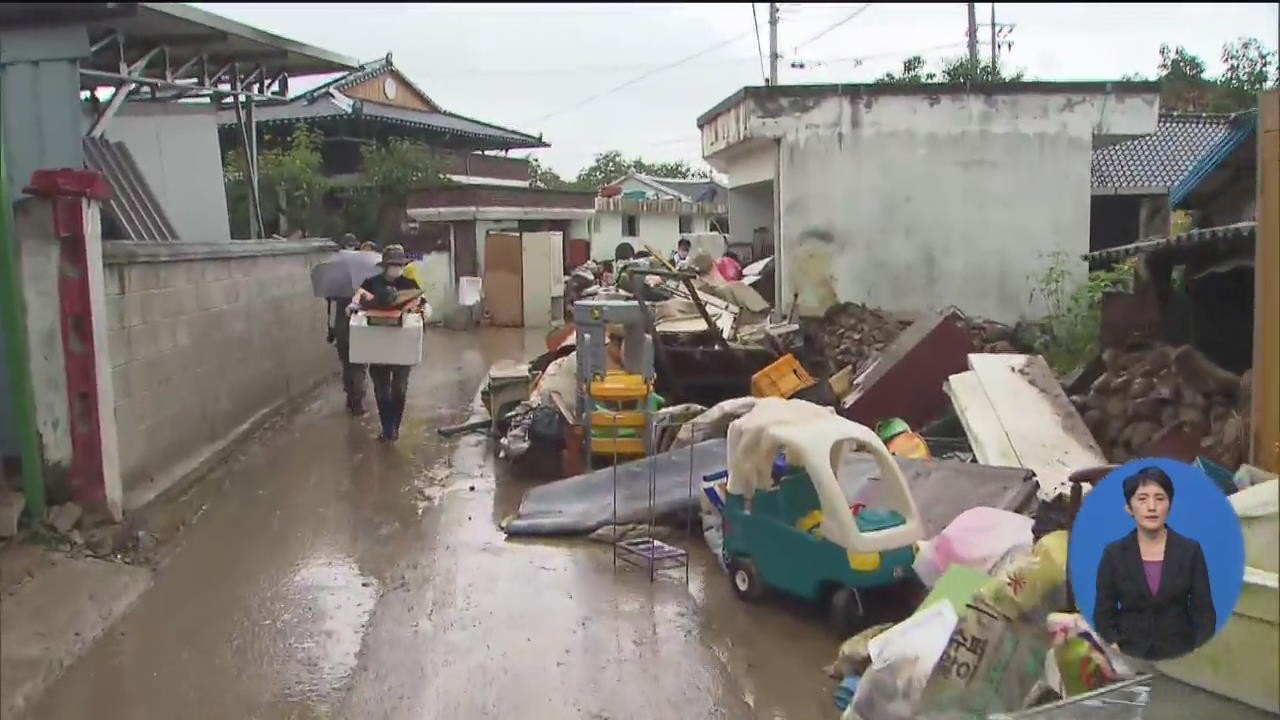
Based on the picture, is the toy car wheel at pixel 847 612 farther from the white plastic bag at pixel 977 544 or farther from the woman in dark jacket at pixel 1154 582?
the woman in dark jacket at pixel 1154 582

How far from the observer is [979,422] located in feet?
24.6

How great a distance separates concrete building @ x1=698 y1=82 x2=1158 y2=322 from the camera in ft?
39.9

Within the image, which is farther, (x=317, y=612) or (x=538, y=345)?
(x=538, y=345)

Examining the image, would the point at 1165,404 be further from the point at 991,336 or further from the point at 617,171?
the point at 617,171

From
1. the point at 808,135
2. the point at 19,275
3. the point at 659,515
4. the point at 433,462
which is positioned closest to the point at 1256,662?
the point at 659,515

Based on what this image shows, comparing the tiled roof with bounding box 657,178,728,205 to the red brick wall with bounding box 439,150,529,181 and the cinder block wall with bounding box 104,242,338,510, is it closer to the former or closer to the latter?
the red brick wall with bounding box 439,150,529,181

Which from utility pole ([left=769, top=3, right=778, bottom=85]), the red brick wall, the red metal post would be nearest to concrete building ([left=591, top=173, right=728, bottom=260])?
the red brick wall

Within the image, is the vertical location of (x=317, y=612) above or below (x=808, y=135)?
below

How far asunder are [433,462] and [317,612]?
3624 mm

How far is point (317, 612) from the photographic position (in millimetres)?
5605

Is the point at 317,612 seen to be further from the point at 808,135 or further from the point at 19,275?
the point at 808,135

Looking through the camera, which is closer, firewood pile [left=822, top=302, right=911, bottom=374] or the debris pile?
the debris pile

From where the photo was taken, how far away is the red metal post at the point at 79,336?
5906 mm

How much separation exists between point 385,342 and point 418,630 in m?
4.52
